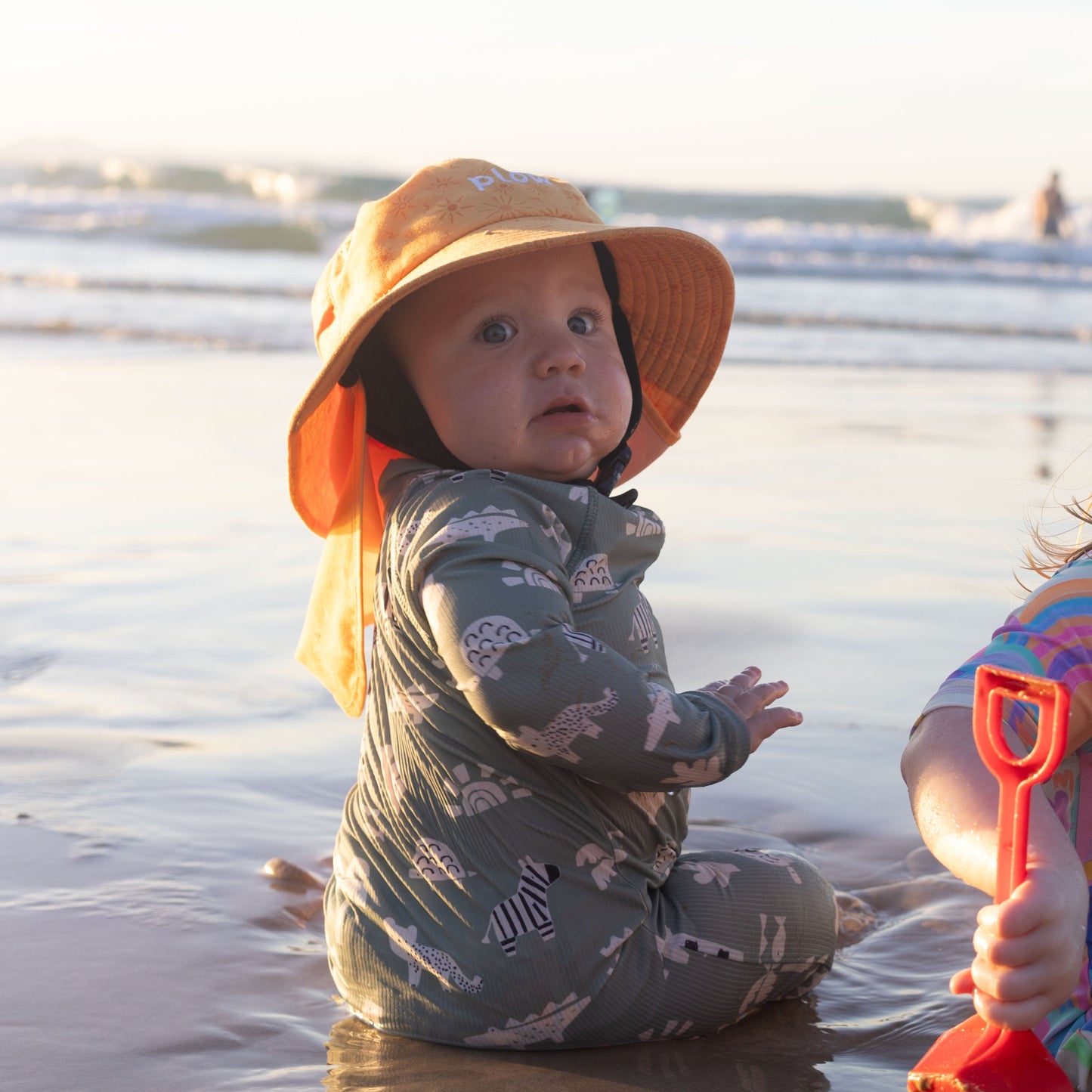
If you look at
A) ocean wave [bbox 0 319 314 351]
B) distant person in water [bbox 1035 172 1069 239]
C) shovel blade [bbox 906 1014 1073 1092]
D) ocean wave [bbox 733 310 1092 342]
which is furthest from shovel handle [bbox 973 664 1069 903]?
distant person in water [bbox 1035 172 1069 239]

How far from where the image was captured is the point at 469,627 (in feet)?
5.56

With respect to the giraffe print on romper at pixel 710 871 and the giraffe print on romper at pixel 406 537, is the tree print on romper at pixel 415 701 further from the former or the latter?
the giraffe print on romper at pixel 710 871

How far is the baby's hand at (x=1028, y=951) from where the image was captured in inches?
48.1

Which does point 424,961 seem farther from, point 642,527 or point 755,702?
point 642,527

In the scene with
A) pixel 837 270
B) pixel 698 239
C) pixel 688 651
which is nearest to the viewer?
pixel 698 239

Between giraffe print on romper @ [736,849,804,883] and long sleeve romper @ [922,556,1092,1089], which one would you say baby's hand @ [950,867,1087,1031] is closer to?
long sleeve romper @ [922,556,1092,1089]

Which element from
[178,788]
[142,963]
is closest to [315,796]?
[178,788]

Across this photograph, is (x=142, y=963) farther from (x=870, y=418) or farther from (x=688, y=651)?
(x=870, y=418)

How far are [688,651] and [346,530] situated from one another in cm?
149

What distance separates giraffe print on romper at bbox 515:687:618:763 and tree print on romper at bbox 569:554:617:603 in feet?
0.66

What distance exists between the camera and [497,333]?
1.98m

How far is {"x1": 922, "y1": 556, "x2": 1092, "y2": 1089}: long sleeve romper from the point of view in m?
1.48

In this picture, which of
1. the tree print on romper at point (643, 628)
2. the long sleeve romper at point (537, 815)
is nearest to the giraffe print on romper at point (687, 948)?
the long sleeve romper at point (537, 815)

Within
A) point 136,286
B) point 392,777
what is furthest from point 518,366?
point 136,286
